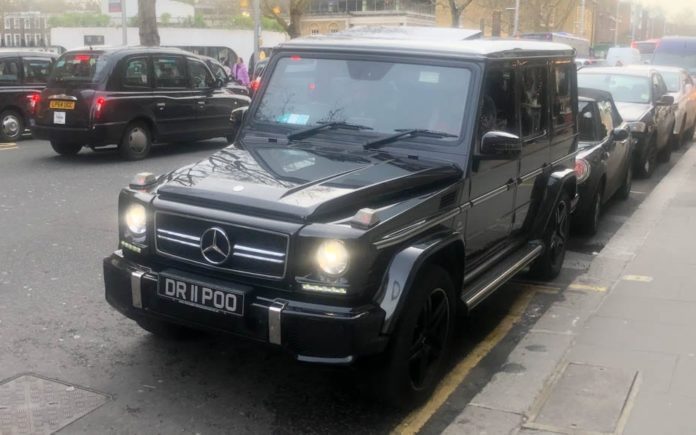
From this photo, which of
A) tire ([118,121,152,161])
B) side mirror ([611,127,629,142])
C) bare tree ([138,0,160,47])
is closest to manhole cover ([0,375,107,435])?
side mirror ([611,127,629,142])

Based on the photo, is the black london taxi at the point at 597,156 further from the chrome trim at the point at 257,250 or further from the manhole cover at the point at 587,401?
the chrome trim at the point at 257,250

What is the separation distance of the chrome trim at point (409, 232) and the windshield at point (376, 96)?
0.59 m

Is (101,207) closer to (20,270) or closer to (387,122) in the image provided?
(20,270)

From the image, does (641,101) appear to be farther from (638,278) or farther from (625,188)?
(638,278)

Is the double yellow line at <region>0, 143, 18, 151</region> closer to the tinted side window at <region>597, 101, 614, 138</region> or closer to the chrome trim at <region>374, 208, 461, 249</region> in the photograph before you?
the tinted side window at <region>597, 101, 614, 138</region>

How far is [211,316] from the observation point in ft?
12.9

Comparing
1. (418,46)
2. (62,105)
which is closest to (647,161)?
(418,46)

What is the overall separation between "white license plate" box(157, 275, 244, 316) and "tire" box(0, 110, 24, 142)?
1228cm

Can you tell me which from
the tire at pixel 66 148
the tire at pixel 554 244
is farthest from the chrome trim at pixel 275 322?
the tire at pixel 66 148

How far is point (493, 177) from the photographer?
5.13 meters

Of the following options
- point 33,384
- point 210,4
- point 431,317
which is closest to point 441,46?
point 431,317

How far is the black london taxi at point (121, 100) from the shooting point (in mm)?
12414

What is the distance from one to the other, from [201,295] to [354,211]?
2.84 ft

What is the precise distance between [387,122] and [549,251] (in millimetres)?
2400
